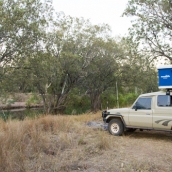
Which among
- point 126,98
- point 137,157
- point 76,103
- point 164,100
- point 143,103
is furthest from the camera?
point 126,98

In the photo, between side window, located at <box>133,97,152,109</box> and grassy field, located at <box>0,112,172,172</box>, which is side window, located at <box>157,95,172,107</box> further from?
grassy field, located at <box>0,112,172,172</box>

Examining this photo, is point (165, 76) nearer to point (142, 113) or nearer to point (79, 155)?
point (142, 113)

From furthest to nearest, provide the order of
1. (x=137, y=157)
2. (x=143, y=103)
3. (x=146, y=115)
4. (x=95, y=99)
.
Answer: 1. (x=95, y=99)
2. (x=143, y=103)
3. (x=146, y=115)
4. (x=137, y=157)

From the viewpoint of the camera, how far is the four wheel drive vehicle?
332 inches

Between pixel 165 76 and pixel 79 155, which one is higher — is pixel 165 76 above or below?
above

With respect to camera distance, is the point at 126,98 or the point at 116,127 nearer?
the point at 116,127

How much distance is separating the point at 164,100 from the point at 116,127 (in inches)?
89.9

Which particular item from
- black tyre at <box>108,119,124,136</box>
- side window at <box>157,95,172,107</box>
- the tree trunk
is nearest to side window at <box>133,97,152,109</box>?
side window at <box>157,95,172,107</box>

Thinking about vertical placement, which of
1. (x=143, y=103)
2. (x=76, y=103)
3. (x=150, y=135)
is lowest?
(x=150, y=135)

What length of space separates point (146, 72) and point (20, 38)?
25.4 feet

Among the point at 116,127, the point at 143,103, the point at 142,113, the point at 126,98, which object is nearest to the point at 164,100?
the point at 143,103

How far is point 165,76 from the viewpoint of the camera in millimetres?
8039

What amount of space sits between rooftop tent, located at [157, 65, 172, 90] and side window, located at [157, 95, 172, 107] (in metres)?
0.53

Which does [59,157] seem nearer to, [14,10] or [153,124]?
[153,124]
